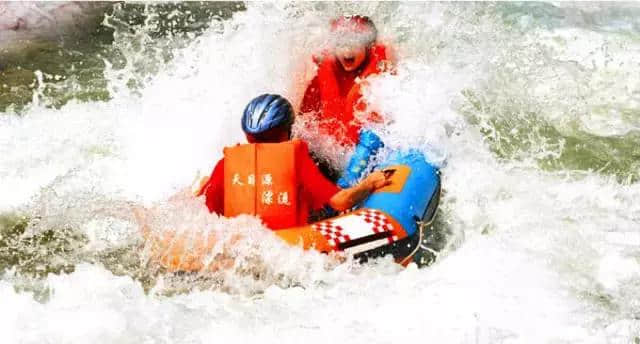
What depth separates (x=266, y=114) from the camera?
450 cm

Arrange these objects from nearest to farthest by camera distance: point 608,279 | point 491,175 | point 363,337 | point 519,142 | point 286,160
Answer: point 363,337
point 286,160
point 608,279
point 491,175
point 519,142

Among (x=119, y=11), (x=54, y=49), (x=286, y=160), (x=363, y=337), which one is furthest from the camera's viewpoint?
(x=119, y=11)

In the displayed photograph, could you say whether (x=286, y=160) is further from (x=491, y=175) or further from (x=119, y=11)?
(x=119, y=11)

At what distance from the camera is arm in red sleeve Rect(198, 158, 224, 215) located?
4.64m

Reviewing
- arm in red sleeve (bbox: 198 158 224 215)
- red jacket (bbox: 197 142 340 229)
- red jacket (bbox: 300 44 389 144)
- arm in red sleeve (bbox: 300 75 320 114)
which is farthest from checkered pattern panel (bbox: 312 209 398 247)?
arm in red sleeve (bbox: 300 75 320 114)

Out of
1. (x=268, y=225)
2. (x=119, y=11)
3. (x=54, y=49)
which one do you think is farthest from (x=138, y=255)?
(x=119, y=11)

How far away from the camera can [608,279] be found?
15.8 ft

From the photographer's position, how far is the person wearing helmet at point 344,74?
18.9 feet

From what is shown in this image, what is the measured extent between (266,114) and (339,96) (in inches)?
58.3

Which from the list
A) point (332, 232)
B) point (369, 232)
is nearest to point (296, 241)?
point (332, 232)

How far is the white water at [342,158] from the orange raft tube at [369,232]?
3.5 inches

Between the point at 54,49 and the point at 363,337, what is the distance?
8.44 metres

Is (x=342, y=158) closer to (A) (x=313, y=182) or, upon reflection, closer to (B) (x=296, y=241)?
(A) (x=313, y=182)

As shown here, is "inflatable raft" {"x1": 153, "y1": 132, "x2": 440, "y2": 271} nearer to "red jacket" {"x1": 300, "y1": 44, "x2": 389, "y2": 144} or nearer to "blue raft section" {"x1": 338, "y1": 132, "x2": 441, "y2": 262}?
"blue raft section" {"x1": 338, "y1": 132, "x2": 441, "y2": 262}
